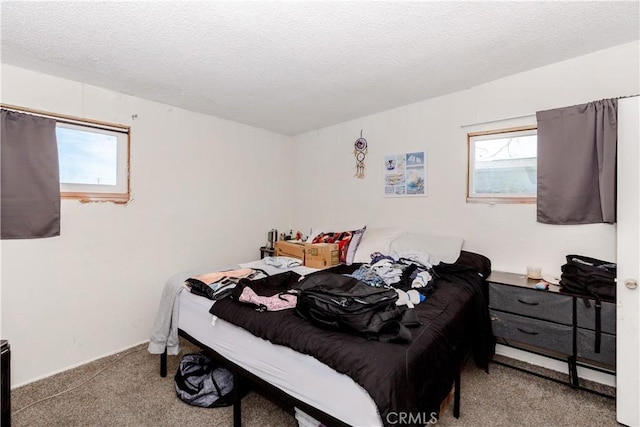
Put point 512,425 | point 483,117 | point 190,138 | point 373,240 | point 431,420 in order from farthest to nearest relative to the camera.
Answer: point 190,138, point 373,240, point 483,117, point 512,425, point 431,420

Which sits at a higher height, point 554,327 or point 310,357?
point 310,357

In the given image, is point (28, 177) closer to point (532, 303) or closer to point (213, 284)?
point (213, 284)

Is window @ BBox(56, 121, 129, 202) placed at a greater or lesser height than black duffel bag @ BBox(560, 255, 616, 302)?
greater

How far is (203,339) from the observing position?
192 centimetres

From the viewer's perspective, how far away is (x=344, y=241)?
318 centimetres

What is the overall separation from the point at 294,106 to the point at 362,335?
252 cm

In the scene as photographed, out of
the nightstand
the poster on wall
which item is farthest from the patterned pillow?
the nightstand

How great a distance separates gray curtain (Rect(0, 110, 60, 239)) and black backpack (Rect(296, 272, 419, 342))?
7.20ft

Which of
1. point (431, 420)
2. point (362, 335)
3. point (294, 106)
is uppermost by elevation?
point (294, 106)

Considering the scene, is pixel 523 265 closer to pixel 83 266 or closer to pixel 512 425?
pixel 512 425

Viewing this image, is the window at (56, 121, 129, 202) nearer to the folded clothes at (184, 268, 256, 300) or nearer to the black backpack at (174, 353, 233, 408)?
the folded clothes at (184, 268, 256, 300)

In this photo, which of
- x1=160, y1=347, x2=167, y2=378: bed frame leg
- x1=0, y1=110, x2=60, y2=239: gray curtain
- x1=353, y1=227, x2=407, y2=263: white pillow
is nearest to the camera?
x1=0, y1=110, x2=60, y2=239: gray curtain

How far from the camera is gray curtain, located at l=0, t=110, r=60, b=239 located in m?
2.12

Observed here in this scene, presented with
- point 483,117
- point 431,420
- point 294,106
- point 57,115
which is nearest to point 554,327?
point 431,420
